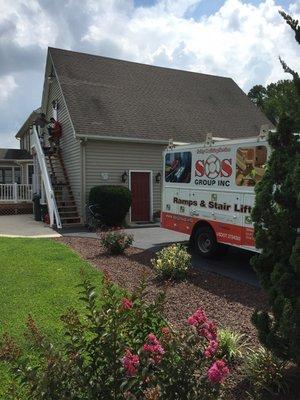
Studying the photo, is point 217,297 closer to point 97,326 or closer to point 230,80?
point 97,326

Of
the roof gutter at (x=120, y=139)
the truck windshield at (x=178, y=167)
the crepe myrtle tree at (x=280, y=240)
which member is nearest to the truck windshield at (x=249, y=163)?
the truck windshield at (x=178, y=167)

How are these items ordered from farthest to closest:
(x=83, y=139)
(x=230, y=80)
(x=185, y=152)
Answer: (x=230, y=80) → (x=83, y=139) → (x=185, y=152)

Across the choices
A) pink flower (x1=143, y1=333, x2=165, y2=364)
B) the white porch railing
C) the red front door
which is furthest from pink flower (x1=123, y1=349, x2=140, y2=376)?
the white porch railing

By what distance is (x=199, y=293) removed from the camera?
7156 mm

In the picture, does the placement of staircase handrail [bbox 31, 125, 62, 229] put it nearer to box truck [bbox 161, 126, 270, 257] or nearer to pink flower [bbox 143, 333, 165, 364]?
box truck [bbox 161, 126, 270, 257]

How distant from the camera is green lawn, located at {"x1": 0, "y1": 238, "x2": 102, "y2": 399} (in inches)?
221

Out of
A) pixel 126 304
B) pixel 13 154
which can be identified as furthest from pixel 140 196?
pixel 13 154

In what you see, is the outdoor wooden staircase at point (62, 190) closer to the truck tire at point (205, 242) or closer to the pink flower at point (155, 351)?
the truck tire at point (205, 242)

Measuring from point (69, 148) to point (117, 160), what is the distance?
8.01 ft

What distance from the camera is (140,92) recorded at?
2145 centimetres

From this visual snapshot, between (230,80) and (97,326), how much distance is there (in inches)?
1027

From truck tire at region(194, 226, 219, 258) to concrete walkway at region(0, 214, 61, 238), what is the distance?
Result: 594 centimetres

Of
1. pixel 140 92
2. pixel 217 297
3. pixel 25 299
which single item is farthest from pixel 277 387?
pixel 140 92

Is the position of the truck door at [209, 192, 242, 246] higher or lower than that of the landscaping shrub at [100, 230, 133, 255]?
higher
